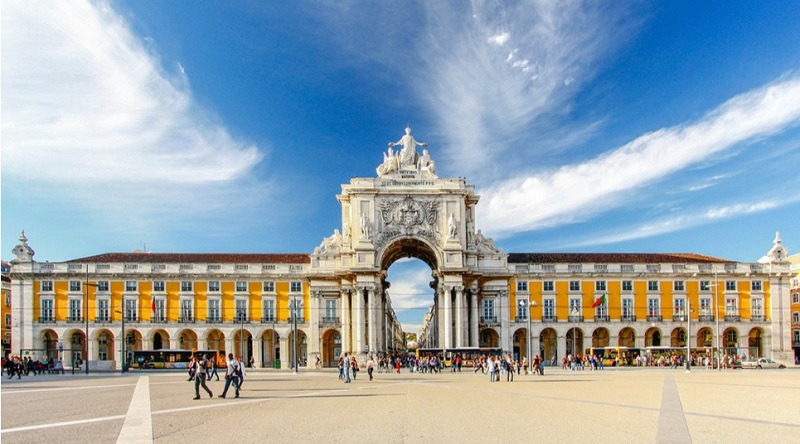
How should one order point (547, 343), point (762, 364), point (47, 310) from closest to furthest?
point (762, 364) → point (47, 310) → point (547, 343)

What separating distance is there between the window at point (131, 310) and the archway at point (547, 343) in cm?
4386

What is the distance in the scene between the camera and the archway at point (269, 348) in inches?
3132

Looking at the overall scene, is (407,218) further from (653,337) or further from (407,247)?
(653,337)

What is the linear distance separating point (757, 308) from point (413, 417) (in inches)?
2765

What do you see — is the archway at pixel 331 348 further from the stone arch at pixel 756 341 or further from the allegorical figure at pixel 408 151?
the stone arch at pixel 756 341

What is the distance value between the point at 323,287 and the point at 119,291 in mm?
22397

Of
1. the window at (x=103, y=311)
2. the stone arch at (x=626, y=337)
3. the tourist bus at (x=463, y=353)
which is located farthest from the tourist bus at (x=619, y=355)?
the window at (x=103, y=311)

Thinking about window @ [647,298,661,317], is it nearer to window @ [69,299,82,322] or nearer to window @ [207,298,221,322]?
window @ [207,298,221,322]

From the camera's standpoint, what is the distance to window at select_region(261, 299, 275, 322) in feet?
261

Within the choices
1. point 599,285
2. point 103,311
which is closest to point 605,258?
point 599,285

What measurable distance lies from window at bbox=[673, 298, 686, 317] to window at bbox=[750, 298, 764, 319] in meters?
7.28

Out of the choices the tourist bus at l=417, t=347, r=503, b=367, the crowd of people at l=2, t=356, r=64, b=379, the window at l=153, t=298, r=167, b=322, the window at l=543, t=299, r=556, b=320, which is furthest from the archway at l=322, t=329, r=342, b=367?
the crowd of people at l=2, t=356, r=64, b=379

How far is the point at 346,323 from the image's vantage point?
74812 mm

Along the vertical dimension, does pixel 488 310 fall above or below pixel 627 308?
above
